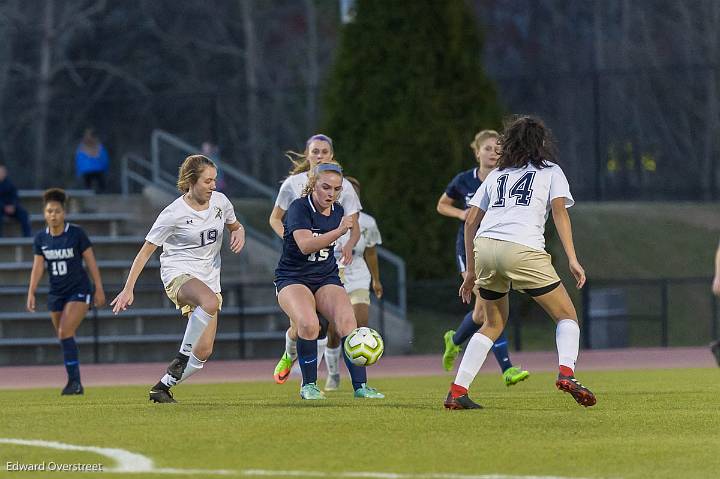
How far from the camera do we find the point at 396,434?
865cm

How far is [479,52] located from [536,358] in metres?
5.86

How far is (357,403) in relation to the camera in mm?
10883

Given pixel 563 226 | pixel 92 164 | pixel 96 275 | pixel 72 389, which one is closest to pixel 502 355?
pixel 563 226

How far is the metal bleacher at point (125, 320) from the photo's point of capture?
22.6m

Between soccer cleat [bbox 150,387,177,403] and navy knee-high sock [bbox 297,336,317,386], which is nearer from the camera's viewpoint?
navy knee-high sock [bbox 297,336,317,386]

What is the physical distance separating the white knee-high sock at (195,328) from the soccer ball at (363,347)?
117 cm

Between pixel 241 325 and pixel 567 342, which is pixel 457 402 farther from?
pixel 241 325

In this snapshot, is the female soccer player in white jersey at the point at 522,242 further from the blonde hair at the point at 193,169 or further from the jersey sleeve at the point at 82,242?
the jersey sleeve at the point at 82,242

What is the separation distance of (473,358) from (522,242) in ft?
2.78

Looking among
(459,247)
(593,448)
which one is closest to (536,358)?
(459,247)

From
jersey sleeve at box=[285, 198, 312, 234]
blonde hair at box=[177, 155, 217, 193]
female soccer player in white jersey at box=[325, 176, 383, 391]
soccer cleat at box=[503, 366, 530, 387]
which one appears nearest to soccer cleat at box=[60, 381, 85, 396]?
female soccer player in white jersey at box=[325, 176, 383, 391]

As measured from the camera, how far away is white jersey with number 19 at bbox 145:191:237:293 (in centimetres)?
1110

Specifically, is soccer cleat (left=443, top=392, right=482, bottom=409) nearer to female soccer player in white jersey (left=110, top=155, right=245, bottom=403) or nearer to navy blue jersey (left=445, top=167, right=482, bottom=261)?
female soccer player in white jersey (left=110, top=155, right=245, bottom=403)

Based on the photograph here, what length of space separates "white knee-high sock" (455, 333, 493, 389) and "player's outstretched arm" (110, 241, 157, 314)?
92.6 inches
